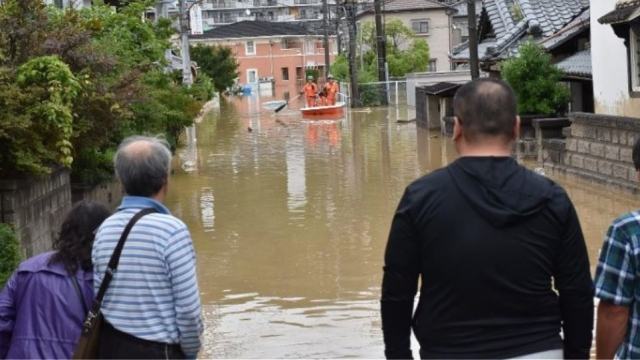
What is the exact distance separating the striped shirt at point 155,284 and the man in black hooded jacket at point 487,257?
0.89m

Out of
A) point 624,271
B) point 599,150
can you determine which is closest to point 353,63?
point 599,150

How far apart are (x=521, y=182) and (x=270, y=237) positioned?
11449mm

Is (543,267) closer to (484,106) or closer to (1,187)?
(484,106)

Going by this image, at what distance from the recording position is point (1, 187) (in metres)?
10.7

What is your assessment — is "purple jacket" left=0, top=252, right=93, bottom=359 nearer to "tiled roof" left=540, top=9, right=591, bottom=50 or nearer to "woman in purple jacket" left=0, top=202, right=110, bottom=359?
"woman in purple jacket" left=0, top=202, right=110, bottom=359

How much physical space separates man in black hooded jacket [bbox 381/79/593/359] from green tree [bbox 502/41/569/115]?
65.4 ft

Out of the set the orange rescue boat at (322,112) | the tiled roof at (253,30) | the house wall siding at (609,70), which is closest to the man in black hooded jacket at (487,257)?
the house wall siding at (609,70)

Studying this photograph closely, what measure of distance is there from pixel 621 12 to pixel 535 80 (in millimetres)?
6415

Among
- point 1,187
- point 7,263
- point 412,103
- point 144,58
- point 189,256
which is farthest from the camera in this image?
point 412,103

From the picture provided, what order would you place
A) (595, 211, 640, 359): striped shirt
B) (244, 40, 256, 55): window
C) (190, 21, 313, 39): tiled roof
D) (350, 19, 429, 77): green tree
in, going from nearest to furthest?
(595, 211, 640, 359): striped shirt < (350, 19, 429, 77): green tree < (190, 21, 313, 39): tiled roof < (244, 40, 256, 55): window

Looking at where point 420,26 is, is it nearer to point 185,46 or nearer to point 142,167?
point 185,46

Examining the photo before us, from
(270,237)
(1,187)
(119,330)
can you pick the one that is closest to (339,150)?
(270,237)

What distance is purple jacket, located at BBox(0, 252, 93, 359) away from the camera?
459 cm

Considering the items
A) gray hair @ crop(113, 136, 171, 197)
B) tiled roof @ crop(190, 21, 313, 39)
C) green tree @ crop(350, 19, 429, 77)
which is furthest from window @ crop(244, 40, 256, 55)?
gray hair @ crop(113, 136, 171, 197)
